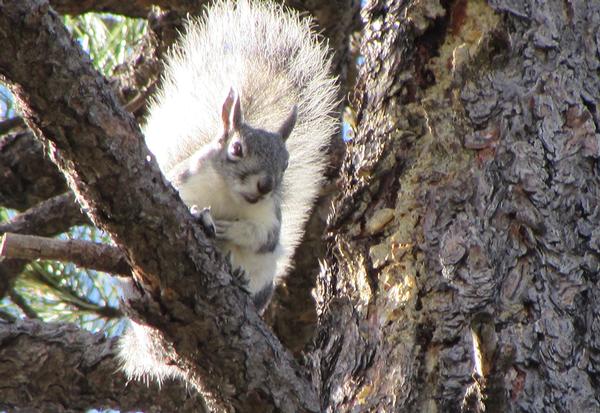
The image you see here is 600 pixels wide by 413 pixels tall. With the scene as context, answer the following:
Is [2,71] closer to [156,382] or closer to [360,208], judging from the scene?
[360,208]

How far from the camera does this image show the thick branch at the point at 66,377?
182 centimetres

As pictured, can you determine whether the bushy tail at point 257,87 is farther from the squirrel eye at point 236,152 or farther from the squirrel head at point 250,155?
the squirrel eye at point 236,152

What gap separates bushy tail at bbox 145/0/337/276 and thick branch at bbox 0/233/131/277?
0.88 m

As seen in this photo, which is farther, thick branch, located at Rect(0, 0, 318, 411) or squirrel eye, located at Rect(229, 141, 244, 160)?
squirrel eye, located at Rect(229, 141, 244, 160)

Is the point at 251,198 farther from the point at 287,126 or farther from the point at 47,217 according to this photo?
the point at 47,217

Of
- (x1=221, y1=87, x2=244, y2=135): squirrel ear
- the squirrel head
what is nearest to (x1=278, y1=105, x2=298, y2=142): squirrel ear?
the squirrel head

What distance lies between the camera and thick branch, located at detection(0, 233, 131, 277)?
1.13 meters

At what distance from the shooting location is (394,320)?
1.33 m

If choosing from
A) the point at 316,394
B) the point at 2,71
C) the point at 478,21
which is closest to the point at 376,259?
the point at 316,394

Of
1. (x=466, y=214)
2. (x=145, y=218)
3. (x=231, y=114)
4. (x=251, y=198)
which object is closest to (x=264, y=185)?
(x=251, y=198)

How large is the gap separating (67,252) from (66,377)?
0.77 meters

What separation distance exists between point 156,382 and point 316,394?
2.49 ft

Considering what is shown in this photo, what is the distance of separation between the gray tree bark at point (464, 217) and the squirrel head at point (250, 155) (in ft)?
1.29

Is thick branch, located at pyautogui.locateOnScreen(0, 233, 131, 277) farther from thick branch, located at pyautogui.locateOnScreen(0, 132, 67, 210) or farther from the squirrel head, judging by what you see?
thick branch, located at pyautogui.locateOnScreen(0, 132, 67, 210)
